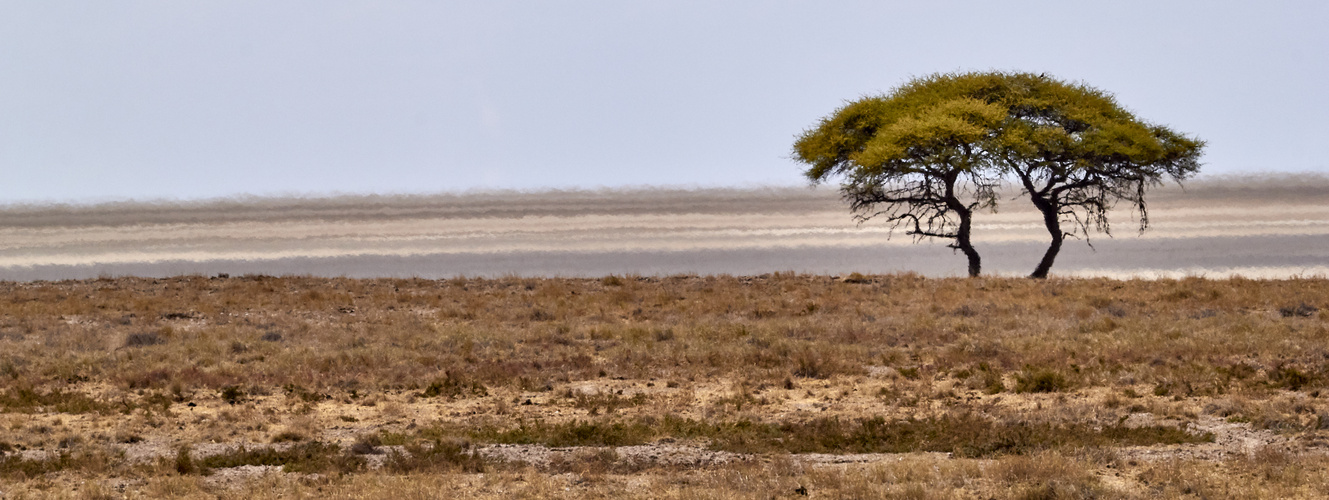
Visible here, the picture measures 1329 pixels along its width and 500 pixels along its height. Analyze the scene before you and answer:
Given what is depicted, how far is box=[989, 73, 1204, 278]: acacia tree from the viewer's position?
48188mm

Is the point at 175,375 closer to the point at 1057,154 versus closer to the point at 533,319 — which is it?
the point at 533,319

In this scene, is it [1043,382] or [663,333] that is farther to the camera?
[663,333]

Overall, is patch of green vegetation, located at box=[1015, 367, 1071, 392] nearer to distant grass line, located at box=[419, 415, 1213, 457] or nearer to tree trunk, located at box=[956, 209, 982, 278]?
distant grass line, located at box=[419, 415, 1213, 457]

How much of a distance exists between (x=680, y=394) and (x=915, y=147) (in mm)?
28728

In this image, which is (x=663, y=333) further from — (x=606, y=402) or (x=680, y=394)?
(x=606, y=402)

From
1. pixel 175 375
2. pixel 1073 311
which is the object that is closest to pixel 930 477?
pixel 175 375

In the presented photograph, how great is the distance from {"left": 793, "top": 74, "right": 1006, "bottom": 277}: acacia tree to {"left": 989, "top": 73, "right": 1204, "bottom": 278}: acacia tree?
4.68ft

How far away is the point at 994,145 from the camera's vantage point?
159 ft

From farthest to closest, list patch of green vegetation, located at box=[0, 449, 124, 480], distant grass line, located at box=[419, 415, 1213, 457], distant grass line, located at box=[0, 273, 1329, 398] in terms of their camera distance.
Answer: distant grass line, located at box=[0, 273, 1329, 398] < distant grass line, located at box=[419, 415, 1213, 457] < patch of green vegetation, located at box=[0, 449, 124, 480]

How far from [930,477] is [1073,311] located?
72.6ft

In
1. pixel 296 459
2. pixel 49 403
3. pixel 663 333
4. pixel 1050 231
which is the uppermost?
pixel 1050 231

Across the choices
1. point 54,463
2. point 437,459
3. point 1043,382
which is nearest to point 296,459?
point 437,459

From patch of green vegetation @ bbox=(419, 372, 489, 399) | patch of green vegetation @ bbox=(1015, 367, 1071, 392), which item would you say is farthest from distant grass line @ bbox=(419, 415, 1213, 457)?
patch of green vegetation @ bbox=(419, 372, 489, 399)

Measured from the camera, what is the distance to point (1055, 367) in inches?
1011
